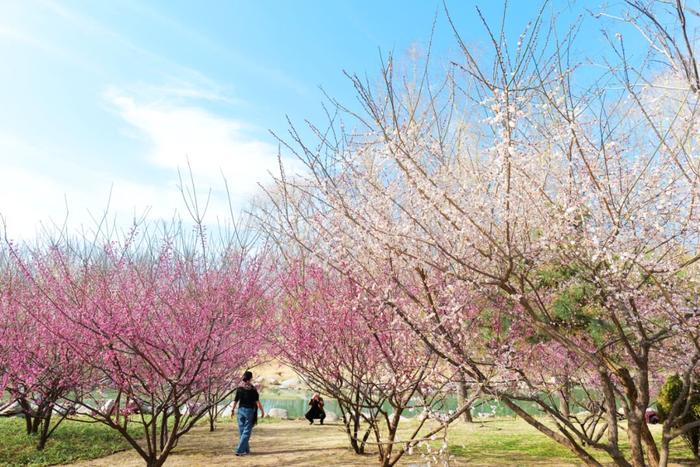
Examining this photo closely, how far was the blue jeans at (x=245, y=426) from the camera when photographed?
28.8ft

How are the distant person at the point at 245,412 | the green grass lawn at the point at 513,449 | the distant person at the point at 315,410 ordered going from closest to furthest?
the green grass lawn at the point at 513,449 < the distant person at the point at 245,412 < the distant person at the point at 315,410

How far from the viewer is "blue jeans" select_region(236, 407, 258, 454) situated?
877 cm

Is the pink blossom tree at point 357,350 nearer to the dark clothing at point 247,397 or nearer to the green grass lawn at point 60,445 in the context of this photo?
the dark clothing at point 247,397

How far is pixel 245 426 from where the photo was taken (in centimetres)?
877

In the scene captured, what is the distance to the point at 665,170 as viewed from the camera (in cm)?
409

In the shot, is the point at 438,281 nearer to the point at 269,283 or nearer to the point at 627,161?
the point at 627,161

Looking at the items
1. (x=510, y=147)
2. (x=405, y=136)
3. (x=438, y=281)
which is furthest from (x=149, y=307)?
(x=510, y=147)

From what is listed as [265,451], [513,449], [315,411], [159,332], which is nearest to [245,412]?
[265,451]

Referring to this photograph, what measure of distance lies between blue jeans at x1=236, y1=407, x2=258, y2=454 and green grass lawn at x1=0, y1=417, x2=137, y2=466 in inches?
96.9

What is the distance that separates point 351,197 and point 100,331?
3.34m

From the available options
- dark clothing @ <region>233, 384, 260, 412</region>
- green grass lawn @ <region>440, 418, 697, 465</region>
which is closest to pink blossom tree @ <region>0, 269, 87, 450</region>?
dark clothing @ <region>233, 384, 260, 412</region>

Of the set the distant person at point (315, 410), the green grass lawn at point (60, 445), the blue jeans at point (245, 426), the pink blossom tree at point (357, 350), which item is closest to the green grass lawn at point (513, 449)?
the pink blossom tree at point (357, 350)

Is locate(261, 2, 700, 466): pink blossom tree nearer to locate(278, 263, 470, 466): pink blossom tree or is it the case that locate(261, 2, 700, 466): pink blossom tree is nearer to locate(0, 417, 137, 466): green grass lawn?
locate(278, 263, 470, 466): pink blossom tree

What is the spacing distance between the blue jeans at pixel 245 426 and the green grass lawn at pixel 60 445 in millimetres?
2462
